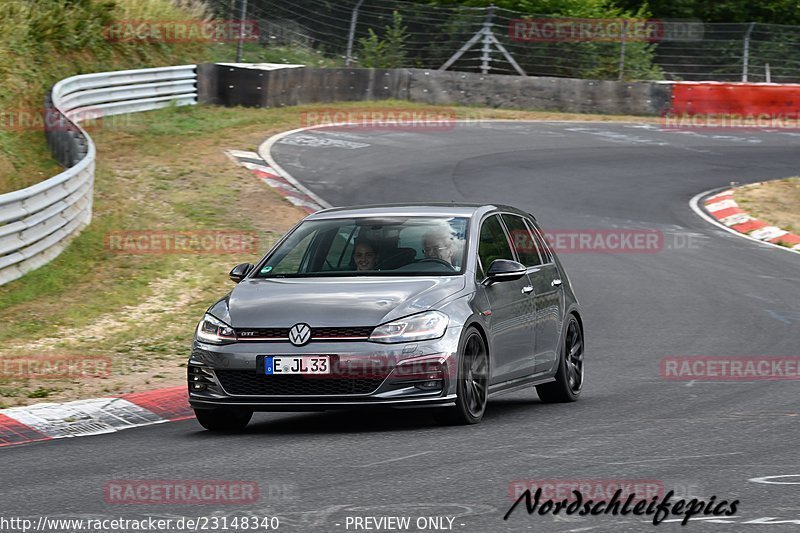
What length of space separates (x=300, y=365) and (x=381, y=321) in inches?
22.9

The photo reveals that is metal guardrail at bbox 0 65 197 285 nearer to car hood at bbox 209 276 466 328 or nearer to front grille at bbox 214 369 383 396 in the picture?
car hood at bbox 209 276 466 328

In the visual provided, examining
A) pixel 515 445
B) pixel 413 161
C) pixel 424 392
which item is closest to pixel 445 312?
pixel 424 392

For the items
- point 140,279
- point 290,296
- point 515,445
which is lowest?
point 140,279

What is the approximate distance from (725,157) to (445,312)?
20.4 metres

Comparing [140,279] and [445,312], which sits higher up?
[445,312]

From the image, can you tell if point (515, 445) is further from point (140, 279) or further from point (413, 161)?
point (413, 161)

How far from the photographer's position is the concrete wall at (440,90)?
30.9m

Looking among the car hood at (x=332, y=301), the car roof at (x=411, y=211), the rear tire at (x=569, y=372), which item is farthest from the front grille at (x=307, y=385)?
the rear tire at (x=569, y=372)

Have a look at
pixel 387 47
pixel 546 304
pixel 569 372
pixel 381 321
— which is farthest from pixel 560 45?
pixel 381 321

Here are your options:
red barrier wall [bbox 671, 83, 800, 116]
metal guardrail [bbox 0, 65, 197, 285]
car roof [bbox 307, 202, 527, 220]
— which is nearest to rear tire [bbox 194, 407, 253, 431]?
car roof [bbox 307, 202, 527, 220]

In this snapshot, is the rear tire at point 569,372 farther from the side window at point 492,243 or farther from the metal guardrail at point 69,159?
the metal guardrail at point 69,159

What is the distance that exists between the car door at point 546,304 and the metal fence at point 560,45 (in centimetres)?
2425

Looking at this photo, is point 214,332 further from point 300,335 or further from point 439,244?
point 439,244

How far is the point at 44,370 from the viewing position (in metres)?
12.3
